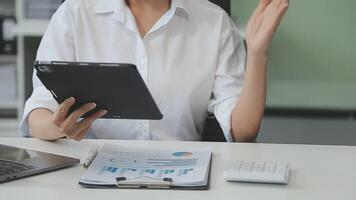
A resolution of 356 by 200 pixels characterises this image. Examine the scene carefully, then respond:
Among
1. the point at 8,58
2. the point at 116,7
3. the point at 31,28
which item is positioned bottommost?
the point at 8,58

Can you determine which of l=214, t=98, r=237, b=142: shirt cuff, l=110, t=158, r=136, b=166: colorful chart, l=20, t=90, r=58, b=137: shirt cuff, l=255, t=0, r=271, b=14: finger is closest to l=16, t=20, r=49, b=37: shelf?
l=20, t=90, r=58, b=137: shirt cuff

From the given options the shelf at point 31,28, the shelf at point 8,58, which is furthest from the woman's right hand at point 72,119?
the shelf at point 8,58

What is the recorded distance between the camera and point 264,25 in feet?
4.13

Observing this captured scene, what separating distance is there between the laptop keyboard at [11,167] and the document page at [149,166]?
0.11 m

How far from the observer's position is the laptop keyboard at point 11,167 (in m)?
0.98

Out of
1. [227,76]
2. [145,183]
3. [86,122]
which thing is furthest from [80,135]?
[227,76]

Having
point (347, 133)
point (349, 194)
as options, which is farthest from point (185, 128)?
point (347, 133)

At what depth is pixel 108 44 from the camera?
1418 mm

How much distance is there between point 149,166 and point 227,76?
47 centimetres

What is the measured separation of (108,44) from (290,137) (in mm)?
1187

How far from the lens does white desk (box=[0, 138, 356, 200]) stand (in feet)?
2.92

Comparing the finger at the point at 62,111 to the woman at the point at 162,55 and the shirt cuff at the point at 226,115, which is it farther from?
the shirt cuff at the point at 226,115

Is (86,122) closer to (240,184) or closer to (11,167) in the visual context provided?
(11,167)

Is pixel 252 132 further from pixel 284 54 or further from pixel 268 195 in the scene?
pixel 284 54
